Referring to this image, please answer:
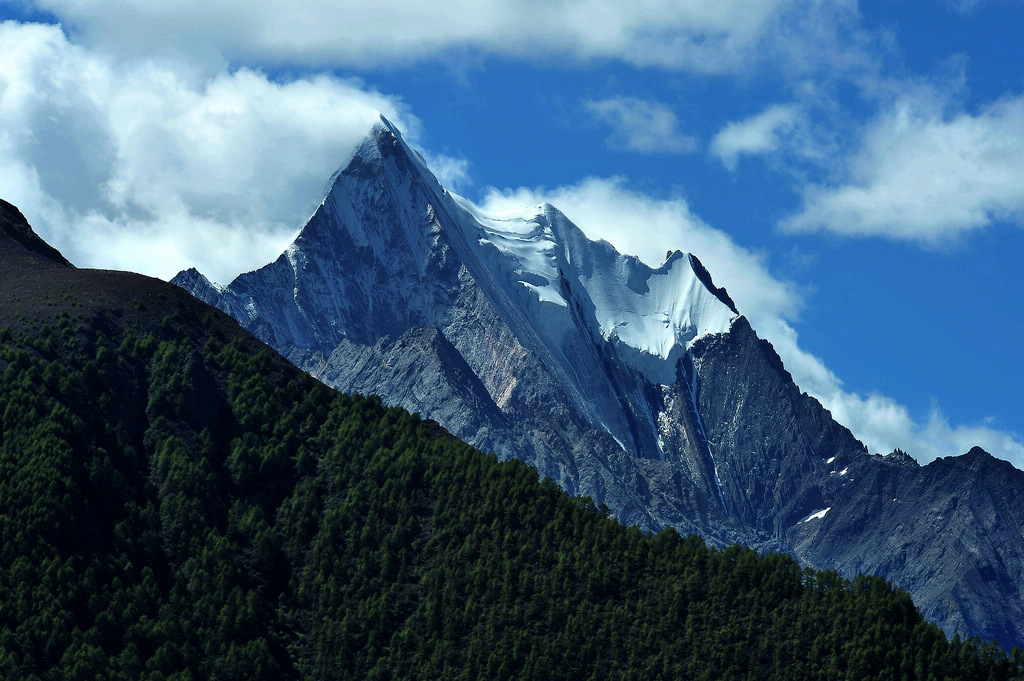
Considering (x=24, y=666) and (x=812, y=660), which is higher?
(x=812, y=660)

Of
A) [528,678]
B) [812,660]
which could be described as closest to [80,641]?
[528,678]

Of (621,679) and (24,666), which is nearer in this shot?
(24,666)

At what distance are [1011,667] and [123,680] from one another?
111 m

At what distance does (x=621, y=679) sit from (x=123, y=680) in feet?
202

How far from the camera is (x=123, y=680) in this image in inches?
7554

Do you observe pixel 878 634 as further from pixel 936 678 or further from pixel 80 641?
pixel 80 641

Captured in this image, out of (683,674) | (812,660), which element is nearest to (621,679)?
(683,674)

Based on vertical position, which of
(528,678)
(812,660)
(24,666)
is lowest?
(24,666)

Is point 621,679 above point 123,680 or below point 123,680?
above

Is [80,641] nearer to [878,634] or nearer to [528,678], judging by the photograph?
[528,678]

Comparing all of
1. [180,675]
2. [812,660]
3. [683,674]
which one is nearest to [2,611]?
[180,675]

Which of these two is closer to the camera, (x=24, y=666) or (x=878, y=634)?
(x=24, y=666)

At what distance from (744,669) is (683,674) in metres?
7.71

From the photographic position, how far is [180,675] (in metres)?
196
